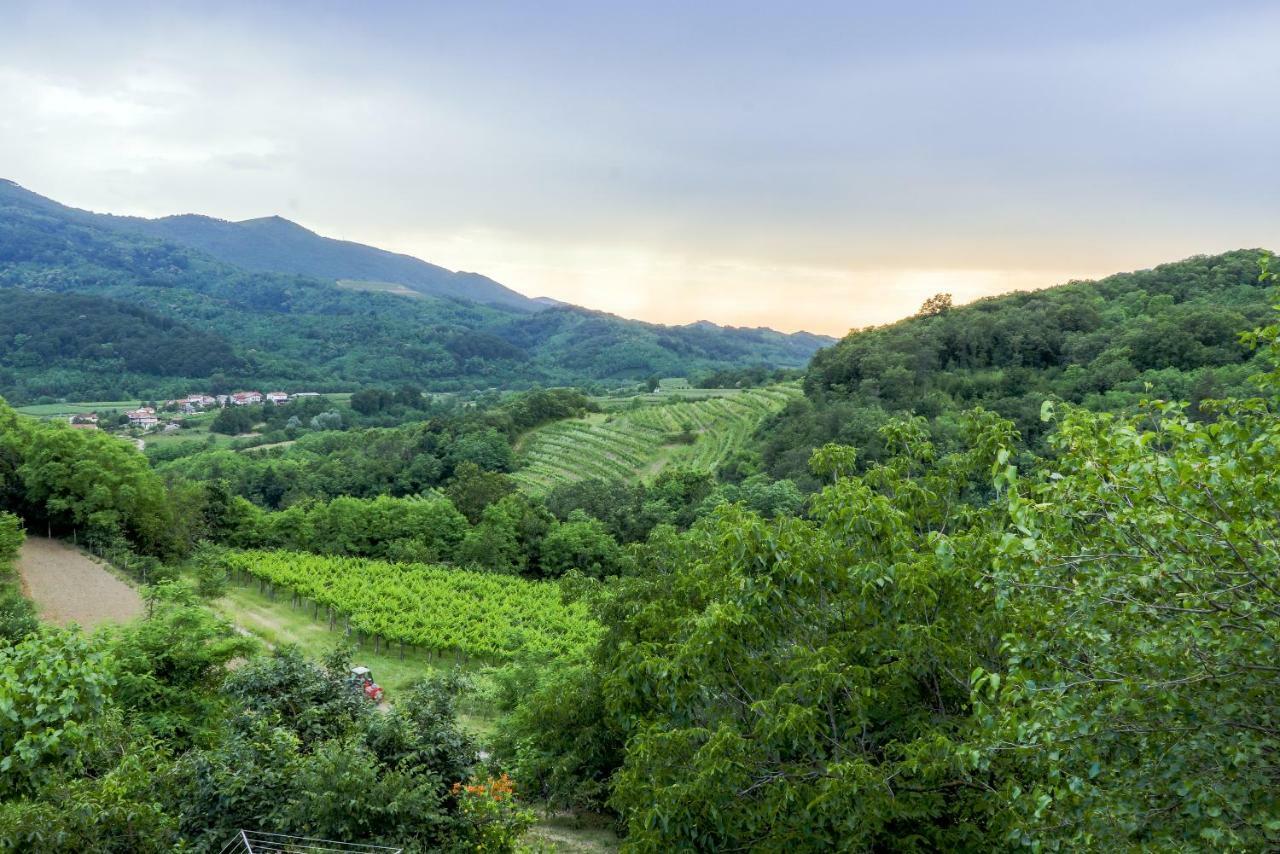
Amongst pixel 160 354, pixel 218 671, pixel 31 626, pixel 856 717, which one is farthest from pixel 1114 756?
pixel 160 354

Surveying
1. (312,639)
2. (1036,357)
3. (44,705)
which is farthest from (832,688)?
(1036,357)

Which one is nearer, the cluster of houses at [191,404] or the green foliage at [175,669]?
the green foliage at [175,669]

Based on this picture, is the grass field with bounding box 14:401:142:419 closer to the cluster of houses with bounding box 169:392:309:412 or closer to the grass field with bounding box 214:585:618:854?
the cluster of houses with bounding box 169:392:309:412

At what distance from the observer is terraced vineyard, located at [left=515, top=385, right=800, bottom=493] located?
50469mm

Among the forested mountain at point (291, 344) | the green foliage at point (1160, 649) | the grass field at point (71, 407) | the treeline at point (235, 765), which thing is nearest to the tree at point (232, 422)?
the grass field at point (71, 407)

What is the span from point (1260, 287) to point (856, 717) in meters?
65.6

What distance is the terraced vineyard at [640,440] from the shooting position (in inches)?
1987

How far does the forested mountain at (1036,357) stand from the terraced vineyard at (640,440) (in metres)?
5.00

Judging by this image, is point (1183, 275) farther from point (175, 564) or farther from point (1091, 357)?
point (175, 564)

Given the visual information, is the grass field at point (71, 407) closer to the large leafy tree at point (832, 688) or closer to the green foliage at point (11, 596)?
the green foliage at point (11, 596)

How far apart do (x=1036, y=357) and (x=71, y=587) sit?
52317 millimetres

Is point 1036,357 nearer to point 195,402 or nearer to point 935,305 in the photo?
point 935,305

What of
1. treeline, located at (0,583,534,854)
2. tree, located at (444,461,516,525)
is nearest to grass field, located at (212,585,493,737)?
treeline, located at (0,583,534,854)

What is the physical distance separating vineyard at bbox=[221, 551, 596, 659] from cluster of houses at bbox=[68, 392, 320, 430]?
5822cm
